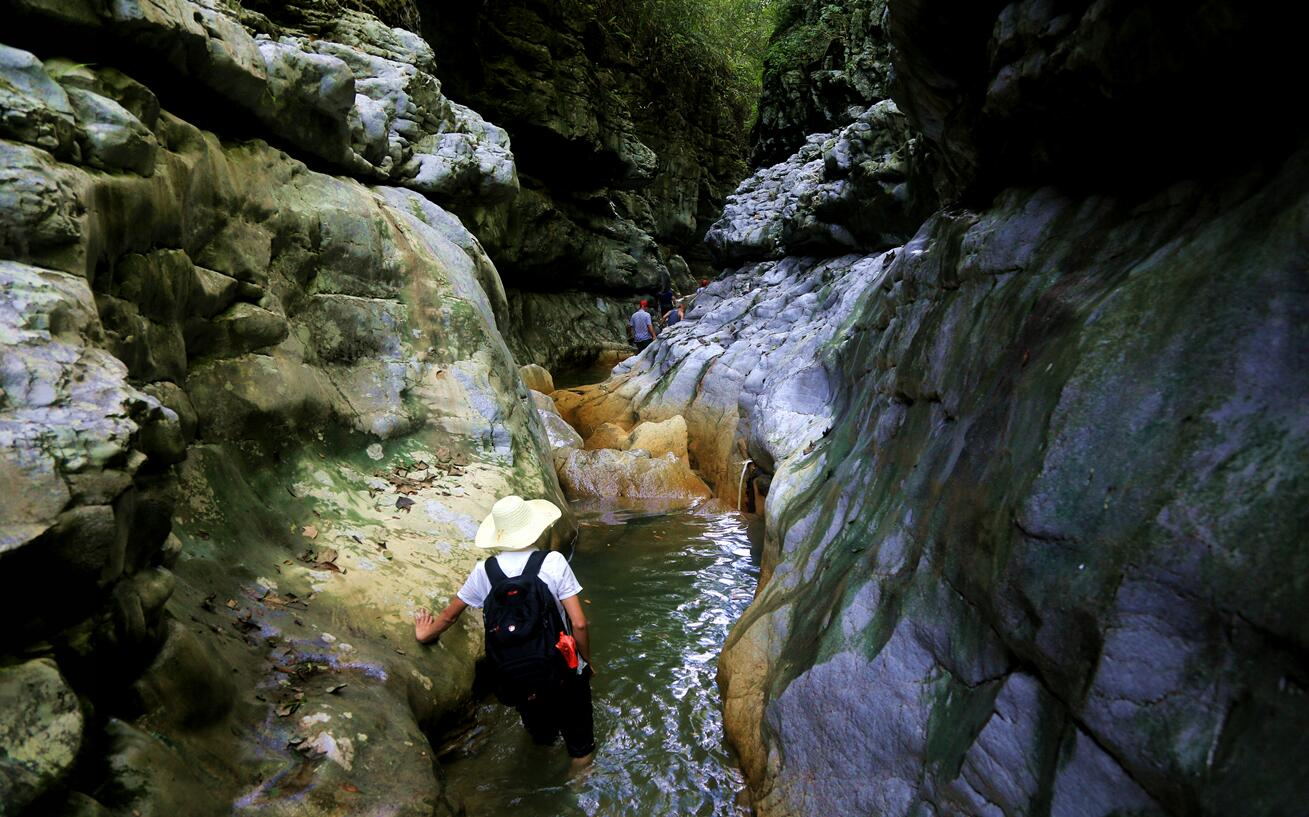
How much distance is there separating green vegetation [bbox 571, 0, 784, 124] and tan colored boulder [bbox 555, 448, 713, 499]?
65.6ft

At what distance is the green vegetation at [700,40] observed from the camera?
98.8 ft

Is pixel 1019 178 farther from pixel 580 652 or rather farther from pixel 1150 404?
pixel 580 652

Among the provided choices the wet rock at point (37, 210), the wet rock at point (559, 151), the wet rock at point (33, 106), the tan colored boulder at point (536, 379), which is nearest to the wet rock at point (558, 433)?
the tan colored boulder at point (536, 379)

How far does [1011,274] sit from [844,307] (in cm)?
779

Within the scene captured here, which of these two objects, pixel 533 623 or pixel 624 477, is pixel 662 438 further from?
pixel 533 623

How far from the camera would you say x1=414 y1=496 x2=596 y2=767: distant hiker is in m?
4.01

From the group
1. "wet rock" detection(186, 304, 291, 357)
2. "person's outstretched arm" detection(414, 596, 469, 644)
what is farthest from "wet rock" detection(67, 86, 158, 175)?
"person's outstretched arm" detection(414, 596, 469, 644)

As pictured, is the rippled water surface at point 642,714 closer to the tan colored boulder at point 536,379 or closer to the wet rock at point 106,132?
the wet rock at point 106,132

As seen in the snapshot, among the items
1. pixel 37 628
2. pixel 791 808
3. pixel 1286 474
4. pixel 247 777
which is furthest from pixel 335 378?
pixel 1286 474

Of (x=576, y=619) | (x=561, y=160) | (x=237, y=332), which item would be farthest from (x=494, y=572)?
(x=561, y=160)

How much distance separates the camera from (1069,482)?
2.61 m

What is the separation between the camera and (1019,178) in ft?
14.4

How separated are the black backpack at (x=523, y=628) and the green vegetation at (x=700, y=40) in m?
26.3

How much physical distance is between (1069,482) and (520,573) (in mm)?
2758
